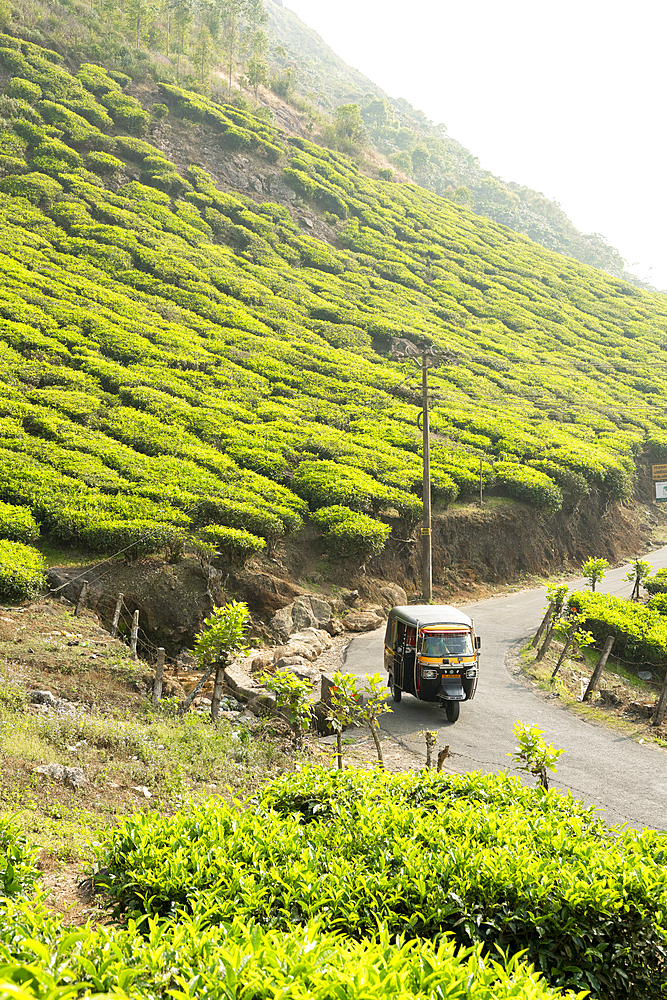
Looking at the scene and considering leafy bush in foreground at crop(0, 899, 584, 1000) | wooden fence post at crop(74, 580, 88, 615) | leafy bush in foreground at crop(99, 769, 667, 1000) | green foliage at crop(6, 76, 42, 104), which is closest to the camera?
leafy bush in foreground at crop(0, 899, 584, 1000)

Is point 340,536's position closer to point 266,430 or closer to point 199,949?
point 266,430

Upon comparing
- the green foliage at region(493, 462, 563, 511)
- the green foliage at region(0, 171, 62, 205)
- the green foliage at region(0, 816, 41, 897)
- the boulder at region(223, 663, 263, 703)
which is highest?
the green foliage at region(0, 171, 62, 205)

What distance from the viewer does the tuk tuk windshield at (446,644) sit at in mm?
12641

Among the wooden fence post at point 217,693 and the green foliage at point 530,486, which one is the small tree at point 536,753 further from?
the green foliage at point 530,486

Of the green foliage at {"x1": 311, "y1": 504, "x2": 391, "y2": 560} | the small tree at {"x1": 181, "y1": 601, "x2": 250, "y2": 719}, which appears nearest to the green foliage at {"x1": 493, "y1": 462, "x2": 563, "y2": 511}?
the green foliage at {"x1": 311, "y1": 504, "x2": 391, "y2": 560}

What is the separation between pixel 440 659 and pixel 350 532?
9.76 metres

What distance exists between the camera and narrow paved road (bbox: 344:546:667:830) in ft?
31.0

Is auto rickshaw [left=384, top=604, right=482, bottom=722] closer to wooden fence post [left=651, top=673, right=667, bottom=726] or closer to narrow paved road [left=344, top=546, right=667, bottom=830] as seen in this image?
narrow paved road [left=344, top=546, right=667, bottom=830]

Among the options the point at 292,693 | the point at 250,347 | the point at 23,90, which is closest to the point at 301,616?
the point at 292,693

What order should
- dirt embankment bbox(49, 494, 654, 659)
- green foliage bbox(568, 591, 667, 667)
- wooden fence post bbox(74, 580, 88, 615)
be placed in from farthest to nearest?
green foliage bbox(568, 591, 667, 667) < dirt embankment bbox(49, 494, 654, 659) < wooden fence post bbox(74, 580, 88, 615)

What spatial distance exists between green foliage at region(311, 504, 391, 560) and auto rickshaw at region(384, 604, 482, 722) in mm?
9020

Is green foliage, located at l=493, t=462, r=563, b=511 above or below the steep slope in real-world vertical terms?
below

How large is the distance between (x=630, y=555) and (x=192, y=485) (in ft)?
82.3

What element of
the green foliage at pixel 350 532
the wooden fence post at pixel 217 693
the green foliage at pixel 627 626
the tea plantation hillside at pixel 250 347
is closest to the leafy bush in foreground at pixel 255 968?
the wooden fence post at pixel 217 693
